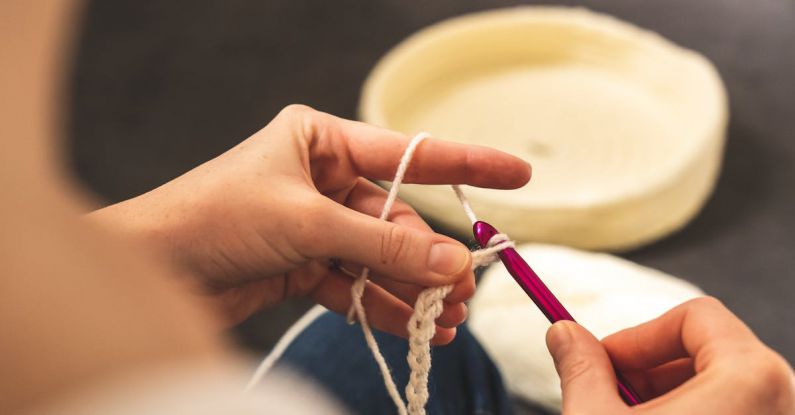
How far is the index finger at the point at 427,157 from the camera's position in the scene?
678 millimetres

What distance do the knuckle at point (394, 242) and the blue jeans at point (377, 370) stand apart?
16 cm

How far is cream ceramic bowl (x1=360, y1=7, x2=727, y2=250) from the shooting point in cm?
129

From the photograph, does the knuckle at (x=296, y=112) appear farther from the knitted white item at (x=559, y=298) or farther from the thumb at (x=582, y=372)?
the knitted white item at (x=559, y=298)

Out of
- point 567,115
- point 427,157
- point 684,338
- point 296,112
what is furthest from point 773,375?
point 567,115

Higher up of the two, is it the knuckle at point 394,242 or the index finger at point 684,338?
the knuckle at point 394,242

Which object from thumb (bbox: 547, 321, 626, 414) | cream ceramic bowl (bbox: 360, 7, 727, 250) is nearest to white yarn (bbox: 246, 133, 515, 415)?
thumb (bbox: 547, 321, 626, 414)

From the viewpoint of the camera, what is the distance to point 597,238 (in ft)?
4.33

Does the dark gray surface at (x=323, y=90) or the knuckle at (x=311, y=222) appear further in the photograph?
the dark gray surface at (x=323, y=90)

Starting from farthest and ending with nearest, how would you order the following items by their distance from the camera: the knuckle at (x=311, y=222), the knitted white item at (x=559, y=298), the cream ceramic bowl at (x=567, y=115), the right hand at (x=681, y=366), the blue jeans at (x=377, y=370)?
the cream ceramic bowl at (x=567, y=115) < the knitted white item at (x=559, y=298) < the blue jeans at (x=377, y=370) < the knuckle at (x=311, y=222) < the right hand at (x=681, y=366)

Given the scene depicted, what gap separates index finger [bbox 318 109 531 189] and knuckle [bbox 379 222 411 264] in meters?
0.10

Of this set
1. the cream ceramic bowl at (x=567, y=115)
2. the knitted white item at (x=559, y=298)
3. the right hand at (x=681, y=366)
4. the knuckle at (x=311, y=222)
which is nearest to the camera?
the right hand at (x=681, y=366)

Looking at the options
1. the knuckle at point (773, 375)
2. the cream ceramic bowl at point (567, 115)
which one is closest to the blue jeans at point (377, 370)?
the knuckle at point (773, 375)

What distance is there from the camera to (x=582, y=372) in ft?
1.71

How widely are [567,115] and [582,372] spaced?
116 centimetres
